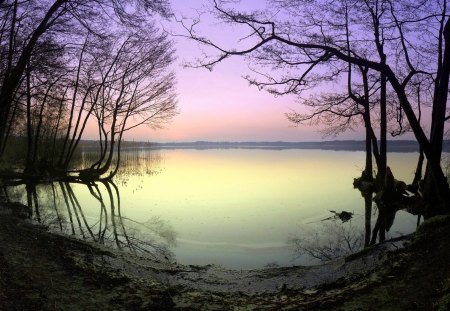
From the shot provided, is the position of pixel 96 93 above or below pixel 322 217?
above

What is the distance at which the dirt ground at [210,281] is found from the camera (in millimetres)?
5539

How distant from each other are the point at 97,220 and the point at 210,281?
26.6 feet

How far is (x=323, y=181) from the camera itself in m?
28.7

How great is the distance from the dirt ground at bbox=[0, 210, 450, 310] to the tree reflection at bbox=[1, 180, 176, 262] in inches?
83.1

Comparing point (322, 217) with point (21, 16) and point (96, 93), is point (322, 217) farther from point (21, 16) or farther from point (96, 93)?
point (96, 93)

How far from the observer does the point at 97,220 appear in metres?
14.6

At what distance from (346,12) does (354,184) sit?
39.5ft

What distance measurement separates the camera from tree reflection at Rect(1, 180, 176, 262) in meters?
11.3

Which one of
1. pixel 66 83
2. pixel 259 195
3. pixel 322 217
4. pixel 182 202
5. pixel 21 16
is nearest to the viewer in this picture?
pixel 322 217

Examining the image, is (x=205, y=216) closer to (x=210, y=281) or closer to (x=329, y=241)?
(x=329, y=241)

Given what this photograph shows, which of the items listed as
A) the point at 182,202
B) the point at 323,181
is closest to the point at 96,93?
the point at 182,202

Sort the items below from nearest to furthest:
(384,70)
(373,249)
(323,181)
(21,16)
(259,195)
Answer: (373,249), (384,70), (21,16), (259,195), (323,181)

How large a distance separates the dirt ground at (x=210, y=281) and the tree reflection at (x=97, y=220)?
2112 mm

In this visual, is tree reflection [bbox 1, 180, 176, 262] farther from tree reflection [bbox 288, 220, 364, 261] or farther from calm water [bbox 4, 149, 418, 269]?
tree reflection [bbox 288, 220, 364, 261]
